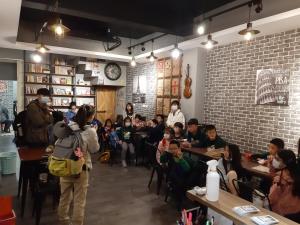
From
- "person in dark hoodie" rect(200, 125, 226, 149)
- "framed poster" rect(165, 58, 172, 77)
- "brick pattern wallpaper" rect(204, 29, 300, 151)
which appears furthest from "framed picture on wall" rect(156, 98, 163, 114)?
"person in dark hoodie" rect(200, 125, 226, 149)

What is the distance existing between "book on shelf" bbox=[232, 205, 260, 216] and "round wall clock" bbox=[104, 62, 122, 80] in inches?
280

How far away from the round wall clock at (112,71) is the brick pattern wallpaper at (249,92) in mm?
3849

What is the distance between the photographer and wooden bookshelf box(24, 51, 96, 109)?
23.9 feet

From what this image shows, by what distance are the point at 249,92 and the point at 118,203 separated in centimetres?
325

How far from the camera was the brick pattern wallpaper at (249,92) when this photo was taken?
13.1ft

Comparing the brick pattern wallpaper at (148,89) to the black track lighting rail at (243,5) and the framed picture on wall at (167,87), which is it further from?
the black track lighting rail at (243,5)

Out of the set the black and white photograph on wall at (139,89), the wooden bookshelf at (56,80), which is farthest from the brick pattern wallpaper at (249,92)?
the wooden bookshelf at (56,80)

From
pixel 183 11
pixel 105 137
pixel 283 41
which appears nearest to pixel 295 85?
pixel 283 41

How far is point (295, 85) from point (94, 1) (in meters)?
3.81

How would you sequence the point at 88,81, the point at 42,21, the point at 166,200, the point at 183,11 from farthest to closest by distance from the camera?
1. the point at 88,81
2. the point at 42,21
3. the point at 183,11
4. the point at 166,200

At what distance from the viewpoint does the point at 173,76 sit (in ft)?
21.0

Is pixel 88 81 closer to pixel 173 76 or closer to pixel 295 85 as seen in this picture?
pixel 173 76

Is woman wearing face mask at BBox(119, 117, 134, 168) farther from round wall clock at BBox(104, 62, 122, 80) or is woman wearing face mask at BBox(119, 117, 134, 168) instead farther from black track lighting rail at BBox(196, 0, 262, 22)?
black track lighting rail at BBox(196, 0, 262, 22)

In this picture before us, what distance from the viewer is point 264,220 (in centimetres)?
159
